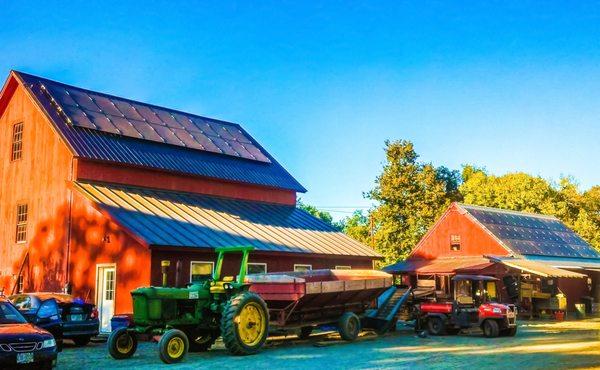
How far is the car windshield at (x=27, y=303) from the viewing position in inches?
688

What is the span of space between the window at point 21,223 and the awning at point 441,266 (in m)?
19.8

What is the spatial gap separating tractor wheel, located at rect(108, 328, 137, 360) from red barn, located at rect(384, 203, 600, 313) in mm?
21606

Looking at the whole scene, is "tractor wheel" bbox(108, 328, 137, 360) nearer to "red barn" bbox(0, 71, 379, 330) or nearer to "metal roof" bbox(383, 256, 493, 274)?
"red barn" bbox(0, 71, 379, 330)

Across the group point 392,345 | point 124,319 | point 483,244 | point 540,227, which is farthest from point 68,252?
point 540,227

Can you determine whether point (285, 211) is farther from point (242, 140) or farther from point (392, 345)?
point (392, 345)

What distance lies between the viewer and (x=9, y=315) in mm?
12922

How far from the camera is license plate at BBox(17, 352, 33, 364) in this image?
37.1 feet

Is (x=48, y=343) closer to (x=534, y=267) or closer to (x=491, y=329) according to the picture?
(x=491, y=329)

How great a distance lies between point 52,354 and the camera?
11750 millimetres

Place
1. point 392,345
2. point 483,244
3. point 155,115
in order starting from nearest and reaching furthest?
point 392,345 < point 155,115 < point 483,244

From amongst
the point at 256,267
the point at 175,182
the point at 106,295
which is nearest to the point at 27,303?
the point at 106,295

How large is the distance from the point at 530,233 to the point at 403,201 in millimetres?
15436

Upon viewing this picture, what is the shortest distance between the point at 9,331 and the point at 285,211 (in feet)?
70.3

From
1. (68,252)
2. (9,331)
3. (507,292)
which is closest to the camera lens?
(9,331)
